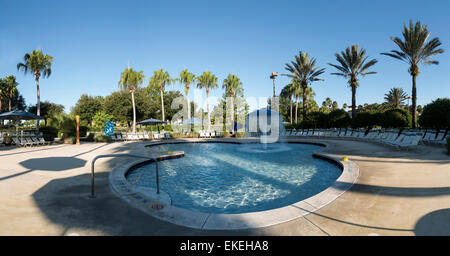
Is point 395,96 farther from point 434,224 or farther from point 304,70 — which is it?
point 434,224

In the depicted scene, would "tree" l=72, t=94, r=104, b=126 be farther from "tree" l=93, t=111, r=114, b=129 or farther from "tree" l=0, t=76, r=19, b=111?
"tree" l=0, t=76, r=19, b=111

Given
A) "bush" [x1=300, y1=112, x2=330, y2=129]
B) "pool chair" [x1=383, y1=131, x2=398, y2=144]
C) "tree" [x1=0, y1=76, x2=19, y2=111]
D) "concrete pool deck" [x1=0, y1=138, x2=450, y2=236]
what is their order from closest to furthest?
1. "concrete pool deck" [x1=0, y1=138, x2=450, y2=236]
2. "pool chair" [x1=383, y1=131, x2=398, y2=144]
3. "bush" [x1=300, y1=112, x2=330, y2=129]
4. "tree" [x1=0, y1=76, x2=19, y2=111]

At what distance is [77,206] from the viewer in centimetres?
449

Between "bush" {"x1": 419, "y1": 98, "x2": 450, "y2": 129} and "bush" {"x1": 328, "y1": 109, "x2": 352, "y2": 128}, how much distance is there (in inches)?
423

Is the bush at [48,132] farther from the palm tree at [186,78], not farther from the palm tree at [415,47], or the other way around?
the palm tree at [415,47]

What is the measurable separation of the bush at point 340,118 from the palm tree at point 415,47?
6603 mm

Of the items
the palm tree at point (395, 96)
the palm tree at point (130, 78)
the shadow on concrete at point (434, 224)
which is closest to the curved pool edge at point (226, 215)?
the shadow on concrete at point (434, 224)

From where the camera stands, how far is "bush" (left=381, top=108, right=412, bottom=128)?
23.6 metres

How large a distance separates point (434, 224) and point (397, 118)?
1003 inches

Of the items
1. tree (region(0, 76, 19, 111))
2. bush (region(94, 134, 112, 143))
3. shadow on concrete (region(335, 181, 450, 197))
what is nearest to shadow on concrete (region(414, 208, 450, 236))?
shadow on concrete (region(335, 181, 450, 197))

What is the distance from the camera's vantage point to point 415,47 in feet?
71.2
